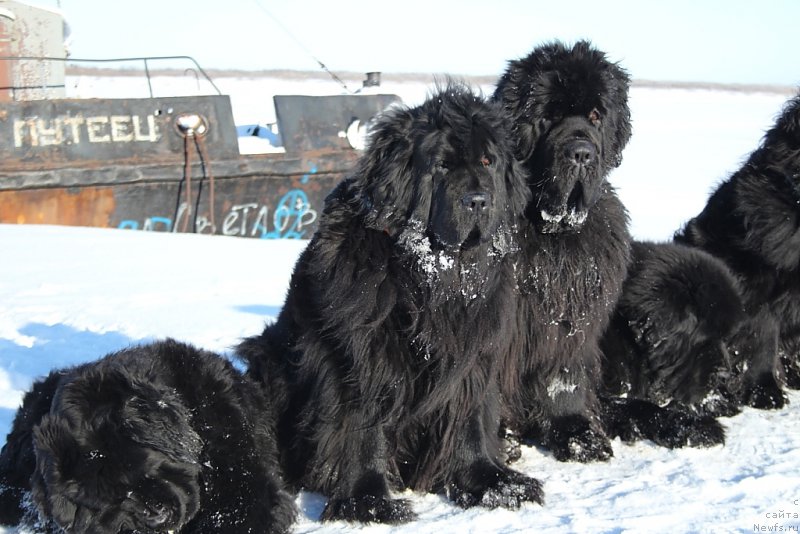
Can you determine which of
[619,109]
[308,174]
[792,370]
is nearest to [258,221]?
[308,174]

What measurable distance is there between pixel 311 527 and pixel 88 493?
0.86 meters

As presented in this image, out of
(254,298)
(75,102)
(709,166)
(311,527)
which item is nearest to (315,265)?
(311,527)

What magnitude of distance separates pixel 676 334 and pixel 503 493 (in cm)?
154

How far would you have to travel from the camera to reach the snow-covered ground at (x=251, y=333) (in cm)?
308

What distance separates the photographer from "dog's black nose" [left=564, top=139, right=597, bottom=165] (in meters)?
3.63

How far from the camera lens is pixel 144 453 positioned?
2701 millimetres

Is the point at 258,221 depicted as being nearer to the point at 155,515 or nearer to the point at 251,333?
the point at 251,333

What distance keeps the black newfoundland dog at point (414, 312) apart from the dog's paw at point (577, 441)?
1.67ft

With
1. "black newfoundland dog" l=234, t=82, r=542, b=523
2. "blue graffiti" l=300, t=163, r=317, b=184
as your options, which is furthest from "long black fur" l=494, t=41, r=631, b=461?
"blue graffiti" l=300, t=163, r=317, b=184

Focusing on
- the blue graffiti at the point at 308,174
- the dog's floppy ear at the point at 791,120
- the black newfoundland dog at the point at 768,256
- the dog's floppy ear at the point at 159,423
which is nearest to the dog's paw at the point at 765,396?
the black newfoundland dog at the point at 768,256

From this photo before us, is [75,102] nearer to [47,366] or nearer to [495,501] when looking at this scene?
A: [47,366]

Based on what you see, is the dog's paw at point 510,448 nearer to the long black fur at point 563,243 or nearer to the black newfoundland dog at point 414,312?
the long black fur at point 563,243

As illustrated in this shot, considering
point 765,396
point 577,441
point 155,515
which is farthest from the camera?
point 765,396

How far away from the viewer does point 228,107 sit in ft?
32.0
